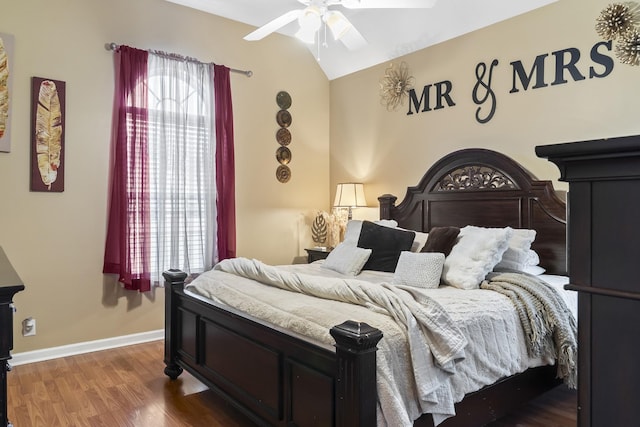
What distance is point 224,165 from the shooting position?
453 cm

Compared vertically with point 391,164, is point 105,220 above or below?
below

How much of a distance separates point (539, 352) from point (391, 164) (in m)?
2.66

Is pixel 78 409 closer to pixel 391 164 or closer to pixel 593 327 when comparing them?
pixel 593 327

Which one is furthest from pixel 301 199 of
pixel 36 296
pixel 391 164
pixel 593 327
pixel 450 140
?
pixel 593 327

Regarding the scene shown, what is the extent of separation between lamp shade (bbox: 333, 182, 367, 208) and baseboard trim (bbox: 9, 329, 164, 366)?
2.19 m

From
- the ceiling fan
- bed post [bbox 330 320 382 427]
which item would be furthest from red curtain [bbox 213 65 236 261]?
bed post [bbox 330 320 382 427]

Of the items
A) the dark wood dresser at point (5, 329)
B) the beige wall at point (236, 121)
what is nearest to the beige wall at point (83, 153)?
the beige wall at point (236, 121)

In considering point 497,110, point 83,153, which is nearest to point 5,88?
point 83,153

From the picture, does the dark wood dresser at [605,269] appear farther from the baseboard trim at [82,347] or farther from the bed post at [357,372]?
the baseboard trim at [82,347]

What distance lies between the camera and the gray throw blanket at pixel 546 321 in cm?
243

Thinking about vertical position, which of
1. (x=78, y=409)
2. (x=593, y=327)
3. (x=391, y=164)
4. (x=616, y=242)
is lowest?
(x=78, y=409)

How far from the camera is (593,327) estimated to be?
76 centimetres

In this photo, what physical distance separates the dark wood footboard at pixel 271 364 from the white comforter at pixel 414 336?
0.08 meters

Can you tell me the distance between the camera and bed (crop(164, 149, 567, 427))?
1726 mm
